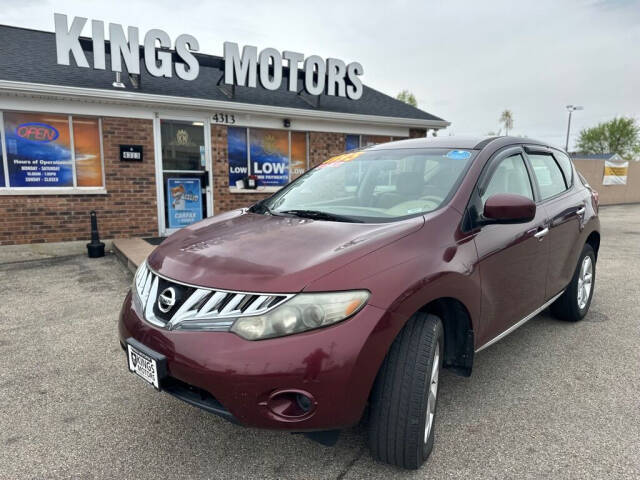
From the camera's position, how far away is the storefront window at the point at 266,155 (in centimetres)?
928

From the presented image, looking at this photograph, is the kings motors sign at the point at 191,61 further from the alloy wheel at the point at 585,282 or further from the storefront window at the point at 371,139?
the alloy wheel at the point at 585,282

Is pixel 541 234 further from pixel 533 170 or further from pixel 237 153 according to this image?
pixel 237 153

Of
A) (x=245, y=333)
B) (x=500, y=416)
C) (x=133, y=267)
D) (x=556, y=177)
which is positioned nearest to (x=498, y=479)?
(x=500, y=416)

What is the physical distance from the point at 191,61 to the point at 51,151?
3138mm

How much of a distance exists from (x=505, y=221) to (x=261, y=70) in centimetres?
818

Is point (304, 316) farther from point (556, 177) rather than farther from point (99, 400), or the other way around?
point (556, 177)

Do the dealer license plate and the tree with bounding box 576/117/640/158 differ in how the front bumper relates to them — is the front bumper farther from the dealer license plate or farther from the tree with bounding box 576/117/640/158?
the tree with bounding box 576/117/640/158

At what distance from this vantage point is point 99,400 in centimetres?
277

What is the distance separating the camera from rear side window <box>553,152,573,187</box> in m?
3.84

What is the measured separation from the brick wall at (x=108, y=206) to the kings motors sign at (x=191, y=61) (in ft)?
3.82

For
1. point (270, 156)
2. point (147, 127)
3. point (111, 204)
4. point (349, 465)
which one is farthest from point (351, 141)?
point (349, 465)

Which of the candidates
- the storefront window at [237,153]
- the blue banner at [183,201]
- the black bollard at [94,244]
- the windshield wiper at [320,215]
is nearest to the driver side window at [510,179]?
the windshield wiper at [320,215]

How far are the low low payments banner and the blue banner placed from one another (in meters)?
17.2

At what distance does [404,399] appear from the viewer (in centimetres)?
189
